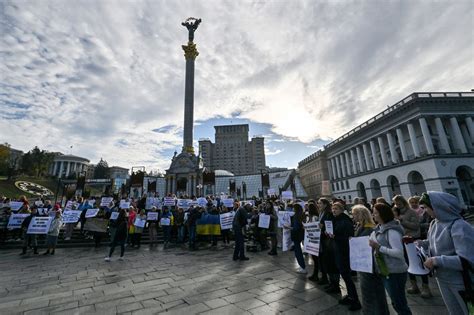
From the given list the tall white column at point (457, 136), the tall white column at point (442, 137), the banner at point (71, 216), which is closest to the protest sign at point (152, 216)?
the banner at point (71, 216)

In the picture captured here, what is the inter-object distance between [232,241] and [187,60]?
43195 mm

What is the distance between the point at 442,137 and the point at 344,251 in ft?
151

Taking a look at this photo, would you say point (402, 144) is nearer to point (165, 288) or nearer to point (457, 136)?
point (457, 136)

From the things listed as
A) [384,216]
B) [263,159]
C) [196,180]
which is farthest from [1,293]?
[263,159]

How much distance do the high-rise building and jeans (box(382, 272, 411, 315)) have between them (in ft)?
426

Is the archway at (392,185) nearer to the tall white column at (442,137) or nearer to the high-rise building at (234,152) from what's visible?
the tall white column at (442,137)

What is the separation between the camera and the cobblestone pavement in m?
4.80

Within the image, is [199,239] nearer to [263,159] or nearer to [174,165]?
[174,165]

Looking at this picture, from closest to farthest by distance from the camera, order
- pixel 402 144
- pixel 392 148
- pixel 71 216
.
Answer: pixel 71 216 < pixel 402 144 < pixel 392 148

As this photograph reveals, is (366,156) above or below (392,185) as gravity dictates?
above

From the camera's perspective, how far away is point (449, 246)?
2729 mm

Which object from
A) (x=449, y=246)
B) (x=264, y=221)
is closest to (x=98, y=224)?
(x=264, y=221)

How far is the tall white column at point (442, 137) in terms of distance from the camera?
1447 inches

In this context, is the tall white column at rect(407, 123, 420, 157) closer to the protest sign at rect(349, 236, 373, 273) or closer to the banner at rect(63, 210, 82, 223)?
the protest sign at rect(349, 236, 373, 273)
